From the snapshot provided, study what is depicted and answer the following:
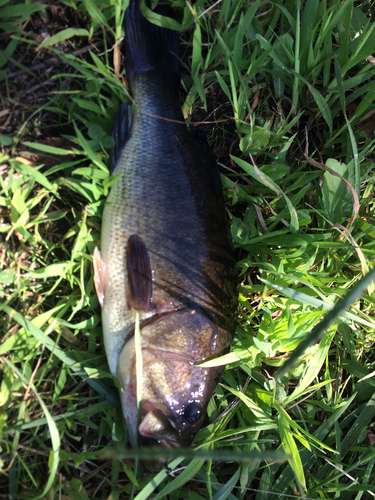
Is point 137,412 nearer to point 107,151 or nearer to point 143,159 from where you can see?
point 143,159

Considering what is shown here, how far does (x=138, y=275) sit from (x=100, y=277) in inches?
13.7

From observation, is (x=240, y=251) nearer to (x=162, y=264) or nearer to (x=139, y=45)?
(x=162, y=264)

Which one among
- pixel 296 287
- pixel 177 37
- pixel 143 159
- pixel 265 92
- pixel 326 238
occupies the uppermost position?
pixel 177 37

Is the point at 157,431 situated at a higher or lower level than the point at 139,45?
lower

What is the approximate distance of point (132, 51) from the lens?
272 cm

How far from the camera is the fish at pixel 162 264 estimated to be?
219 cm

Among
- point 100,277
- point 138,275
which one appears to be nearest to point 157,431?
point 138,275

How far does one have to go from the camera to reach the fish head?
84.0 inches

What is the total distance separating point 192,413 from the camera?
86.6 inches

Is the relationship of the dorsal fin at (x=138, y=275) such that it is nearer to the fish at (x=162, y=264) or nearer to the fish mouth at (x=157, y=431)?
the fish at (x=162, y=264)

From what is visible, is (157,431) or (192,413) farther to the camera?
(192,413)

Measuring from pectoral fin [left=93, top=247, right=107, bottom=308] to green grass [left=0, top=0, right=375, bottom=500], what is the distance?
4.9 inches

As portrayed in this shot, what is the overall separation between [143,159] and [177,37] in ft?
3.94

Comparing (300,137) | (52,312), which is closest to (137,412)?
(52,312)
